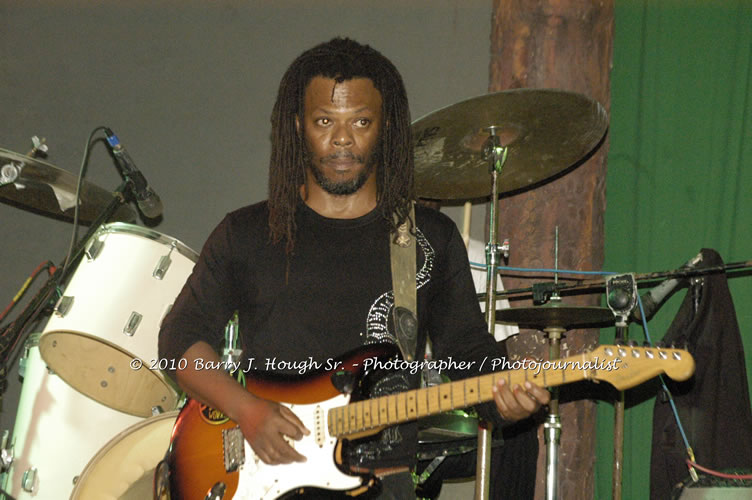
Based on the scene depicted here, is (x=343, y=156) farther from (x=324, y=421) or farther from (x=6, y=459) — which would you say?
(x=6, y=459)

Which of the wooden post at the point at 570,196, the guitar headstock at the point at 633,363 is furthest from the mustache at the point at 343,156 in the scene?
the wooden post at the point at 570,196

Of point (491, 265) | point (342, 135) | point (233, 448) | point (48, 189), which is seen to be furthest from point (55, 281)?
point (491, 265)

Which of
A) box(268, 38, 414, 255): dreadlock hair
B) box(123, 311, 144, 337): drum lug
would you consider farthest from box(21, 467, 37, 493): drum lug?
box(268, 38, 414, 255): dreadlock hair

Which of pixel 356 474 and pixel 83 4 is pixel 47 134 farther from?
pixel 356 474

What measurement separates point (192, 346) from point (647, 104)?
2720 mm

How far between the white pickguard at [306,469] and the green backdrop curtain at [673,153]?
7.30 feet

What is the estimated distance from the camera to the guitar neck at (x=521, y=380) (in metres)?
2.08

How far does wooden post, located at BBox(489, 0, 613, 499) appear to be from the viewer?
4301 millimetres

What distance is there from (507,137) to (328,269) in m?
1.25

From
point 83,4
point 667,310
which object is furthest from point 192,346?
point 83,4

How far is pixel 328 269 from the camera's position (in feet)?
9.01

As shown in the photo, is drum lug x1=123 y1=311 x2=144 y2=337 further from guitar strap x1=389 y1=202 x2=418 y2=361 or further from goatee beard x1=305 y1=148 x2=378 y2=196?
guitar strap x1=389 y1=202 x2=418 y2=361

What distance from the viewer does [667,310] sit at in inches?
160

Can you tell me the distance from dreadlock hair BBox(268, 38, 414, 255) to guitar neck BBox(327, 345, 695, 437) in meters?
0.69
